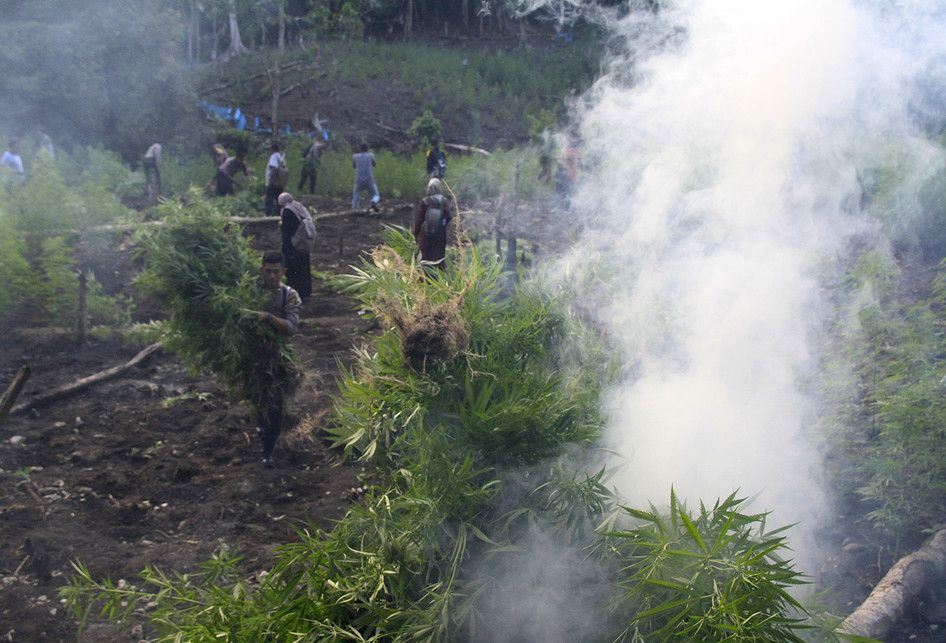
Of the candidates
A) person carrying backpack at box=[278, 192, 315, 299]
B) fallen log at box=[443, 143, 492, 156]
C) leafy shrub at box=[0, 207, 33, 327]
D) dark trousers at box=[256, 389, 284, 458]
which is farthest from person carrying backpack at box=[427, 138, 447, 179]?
dark trousers at box=[256, 389, 284, 458]

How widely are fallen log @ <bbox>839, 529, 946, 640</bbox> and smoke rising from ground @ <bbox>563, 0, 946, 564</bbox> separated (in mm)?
507

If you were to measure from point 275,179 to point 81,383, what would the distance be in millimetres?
5548

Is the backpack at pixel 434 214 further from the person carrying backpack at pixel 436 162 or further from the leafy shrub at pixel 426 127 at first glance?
the leafy shrub at pixel 426 127

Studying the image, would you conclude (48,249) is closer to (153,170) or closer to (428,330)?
(428,330)

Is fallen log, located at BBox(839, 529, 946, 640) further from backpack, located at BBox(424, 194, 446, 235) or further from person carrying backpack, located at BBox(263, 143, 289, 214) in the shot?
person carrying backpack, located at BBox(263, 143, 289, 214)

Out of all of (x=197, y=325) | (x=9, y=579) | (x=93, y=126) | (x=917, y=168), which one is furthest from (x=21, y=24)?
(x=917, y=168)

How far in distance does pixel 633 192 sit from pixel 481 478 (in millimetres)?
2670

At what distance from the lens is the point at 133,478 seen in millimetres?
6539

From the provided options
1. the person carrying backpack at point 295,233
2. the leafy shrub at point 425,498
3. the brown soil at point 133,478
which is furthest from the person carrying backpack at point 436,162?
the leafy shrub at point 425,498

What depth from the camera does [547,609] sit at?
352cm

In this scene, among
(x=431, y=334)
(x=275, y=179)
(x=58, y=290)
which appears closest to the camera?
(x=431, y=334)

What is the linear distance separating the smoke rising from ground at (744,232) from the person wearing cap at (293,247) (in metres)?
4.83

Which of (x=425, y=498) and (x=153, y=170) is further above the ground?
(x=425, y=498)

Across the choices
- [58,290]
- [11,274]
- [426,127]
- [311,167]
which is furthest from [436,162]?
[11,274]
